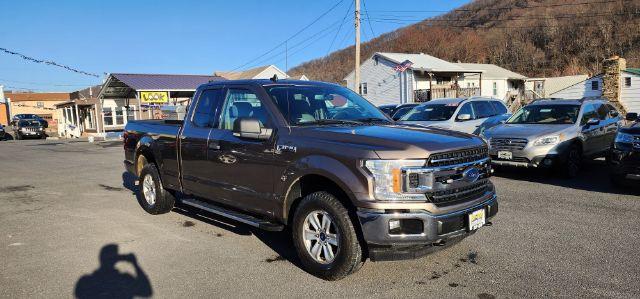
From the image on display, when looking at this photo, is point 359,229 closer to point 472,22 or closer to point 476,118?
point 476,118

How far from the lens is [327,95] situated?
546 cm

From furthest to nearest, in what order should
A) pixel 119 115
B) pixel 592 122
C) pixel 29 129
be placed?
pixel 29 129
pixel 119 115
pixel 592 122

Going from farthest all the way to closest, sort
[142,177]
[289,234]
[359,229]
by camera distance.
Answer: [142,177] → [289,234] → [359,229]

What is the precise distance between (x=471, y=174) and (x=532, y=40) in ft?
283

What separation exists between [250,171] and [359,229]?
4.71ft

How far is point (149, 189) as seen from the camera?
7059mm

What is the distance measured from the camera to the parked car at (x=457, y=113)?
41.0ft

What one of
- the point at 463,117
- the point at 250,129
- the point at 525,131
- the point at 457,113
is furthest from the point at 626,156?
the point at 250,129

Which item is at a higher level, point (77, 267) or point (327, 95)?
point (327, 95)

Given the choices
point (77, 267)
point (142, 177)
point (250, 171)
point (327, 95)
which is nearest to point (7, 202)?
point (142, 177)

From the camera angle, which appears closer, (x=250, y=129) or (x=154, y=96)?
(x=250, y=129)

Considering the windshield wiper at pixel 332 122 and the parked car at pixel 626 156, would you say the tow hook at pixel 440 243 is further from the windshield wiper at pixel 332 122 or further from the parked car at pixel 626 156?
the parked car at pixel 626 156

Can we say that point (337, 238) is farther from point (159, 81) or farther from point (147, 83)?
point (159, 81)

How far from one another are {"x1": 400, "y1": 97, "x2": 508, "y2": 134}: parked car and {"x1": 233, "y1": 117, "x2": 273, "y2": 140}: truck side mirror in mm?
8082
